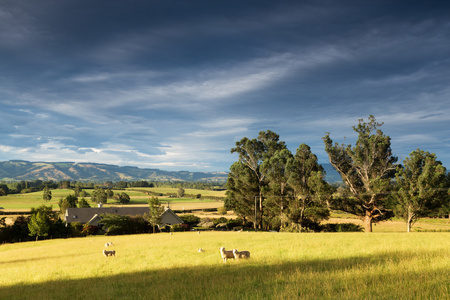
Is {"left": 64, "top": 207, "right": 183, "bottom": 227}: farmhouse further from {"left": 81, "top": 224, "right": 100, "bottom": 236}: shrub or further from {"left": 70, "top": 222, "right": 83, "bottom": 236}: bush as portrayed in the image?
{"left": 81, "top": 224, "right": 100, "bottom": 236}: shrub

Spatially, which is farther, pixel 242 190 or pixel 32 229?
pixel 242 190

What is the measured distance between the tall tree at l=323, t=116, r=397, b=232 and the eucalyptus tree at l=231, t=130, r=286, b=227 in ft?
58.9

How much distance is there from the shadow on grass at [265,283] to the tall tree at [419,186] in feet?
153

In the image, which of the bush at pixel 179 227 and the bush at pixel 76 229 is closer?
the bush at pixel 76 229

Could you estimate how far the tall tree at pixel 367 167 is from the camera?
58375 millimetres

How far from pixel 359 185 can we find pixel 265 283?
5617 centimetres

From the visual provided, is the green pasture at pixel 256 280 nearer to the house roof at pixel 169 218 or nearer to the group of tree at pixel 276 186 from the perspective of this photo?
the group of tree at pixel 276 186

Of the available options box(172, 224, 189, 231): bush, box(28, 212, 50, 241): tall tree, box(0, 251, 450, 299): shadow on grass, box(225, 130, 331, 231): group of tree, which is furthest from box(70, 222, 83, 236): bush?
box(0, 251, 450, 299): shadow on grass

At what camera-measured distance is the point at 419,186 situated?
5562 centimetres

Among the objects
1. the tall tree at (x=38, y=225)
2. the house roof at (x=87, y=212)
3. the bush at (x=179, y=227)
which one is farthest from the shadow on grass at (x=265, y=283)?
the house roof at (x=87, y=212)

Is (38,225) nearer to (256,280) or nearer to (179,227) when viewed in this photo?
(179,227)

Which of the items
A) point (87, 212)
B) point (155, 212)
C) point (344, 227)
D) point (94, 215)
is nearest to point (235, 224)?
point (155, 212)

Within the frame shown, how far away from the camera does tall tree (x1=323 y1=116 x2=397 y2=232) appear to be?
192ft

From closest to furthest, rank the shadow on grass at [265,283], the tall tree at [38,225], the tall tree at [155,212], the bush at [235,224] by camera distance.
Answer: the shadow on grass at [265,283]
the tall tree at [38,225]
the tall tree at [155,212]
the bush at [235,224]
